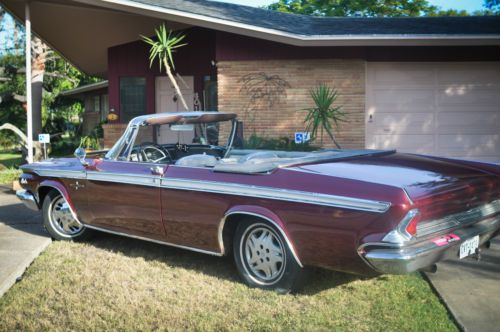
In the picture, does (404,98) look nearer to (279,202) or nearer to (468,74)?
(468,74)

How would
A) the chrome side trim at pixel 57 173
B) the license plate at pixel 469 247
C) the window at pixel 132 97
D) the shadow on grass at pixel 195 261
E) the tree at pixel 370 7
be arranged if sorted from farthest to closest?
the tree at pixel 370 7 → the window at pixel 132 97 → the chrome side trim at pixel 57 173 → the shadow on grass at pixel 195 261 → the license plate at pixel 469 247

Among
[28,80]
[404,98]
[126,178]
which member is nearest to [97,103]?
[28,80]

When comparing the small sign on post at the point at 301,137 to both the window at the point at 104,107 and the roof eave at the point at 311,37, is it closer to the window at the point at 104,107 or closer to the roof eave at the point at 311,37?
the roof eave at the point at 311,37

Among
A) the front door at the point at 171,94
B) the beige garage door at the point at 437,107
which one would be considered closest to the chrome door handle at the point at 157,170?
the beige garage door at the point at 437,107

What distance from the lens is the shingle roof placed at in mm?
11875

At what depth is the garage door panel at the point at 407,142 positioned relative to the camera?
1271 centimetres

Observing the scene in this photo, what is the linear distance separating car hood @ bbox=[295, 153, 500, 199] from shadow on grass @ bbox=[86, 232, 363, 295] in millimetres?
898

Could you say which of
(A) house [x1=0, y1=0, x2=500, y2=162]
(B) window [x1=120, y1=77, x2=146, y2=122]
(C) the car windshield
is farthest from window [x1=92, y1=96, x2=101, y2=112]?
(C) the car windshield

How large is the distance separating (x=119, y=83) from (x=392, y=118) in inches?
308

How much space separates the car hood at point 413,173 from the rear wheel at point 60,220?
10.3 feet

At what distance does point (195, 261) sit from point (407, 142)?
8.43 metres

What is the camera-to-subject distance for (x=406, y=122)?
500 inches

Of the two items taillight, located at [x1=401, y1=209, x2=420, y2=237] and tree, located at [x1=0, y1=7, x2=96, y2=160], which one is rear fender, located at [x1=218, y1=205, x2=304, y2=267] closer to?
taillight, located at [x1=401, y1=209, x2=420, y2=237]

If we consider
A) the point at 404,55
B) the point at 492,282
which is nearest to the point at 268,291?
the point at 492,282
